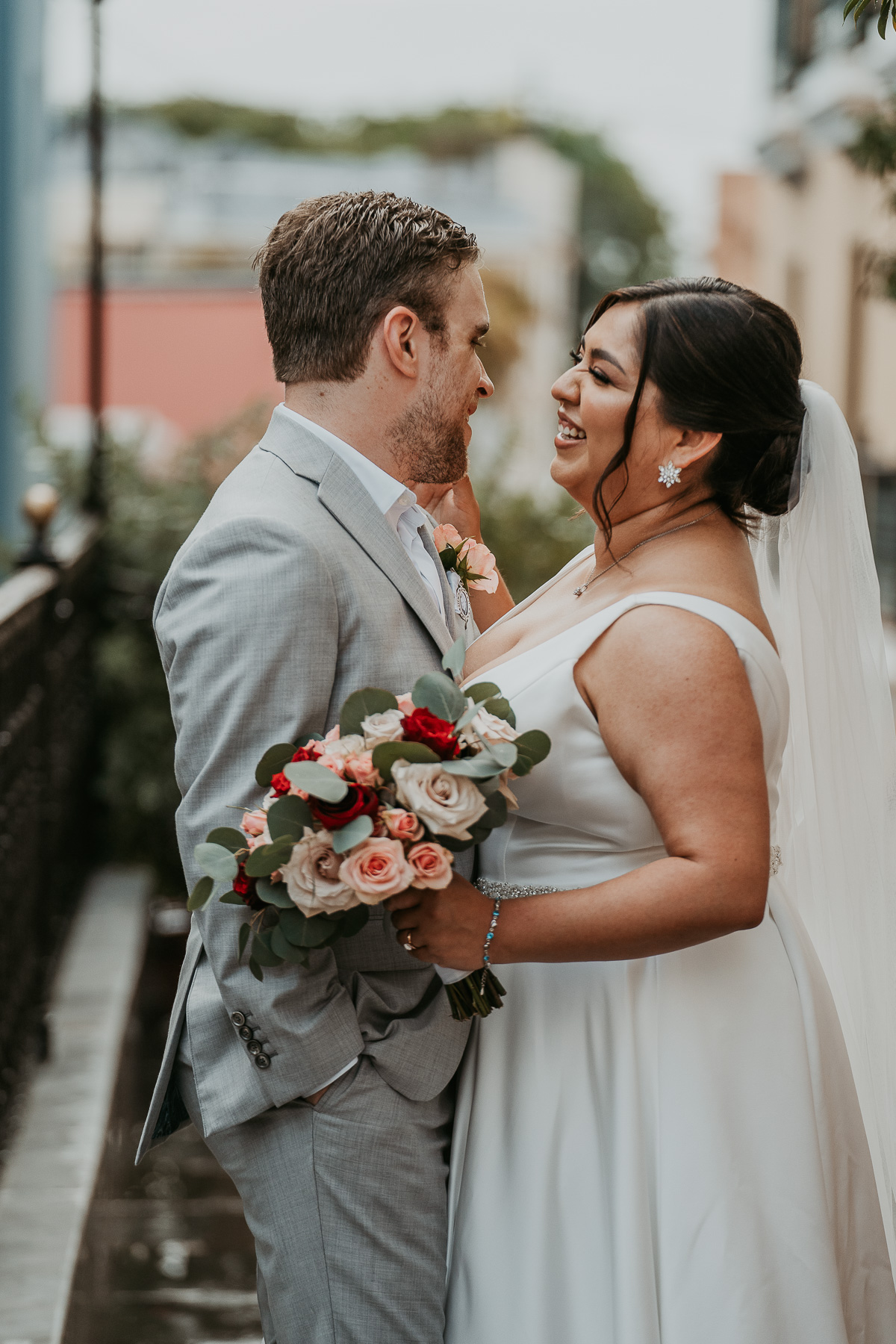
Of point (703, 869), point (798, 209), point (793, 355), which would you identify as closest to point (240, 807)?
point (703, 869)

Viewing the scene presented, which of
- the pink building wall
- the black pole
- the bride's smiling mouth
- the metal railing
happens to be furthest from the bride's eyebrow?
the pink building wall

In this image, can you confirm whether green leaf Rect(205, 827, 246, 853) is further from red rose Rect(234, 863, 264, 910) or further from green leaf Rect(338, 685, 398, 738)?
green leaf Rect(338, 685, 398, 738)

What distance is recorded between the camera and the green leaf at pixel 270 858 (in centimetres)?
175

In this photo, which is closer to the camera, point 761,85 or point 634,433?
point 634,433

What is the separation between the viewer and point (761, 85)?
15531 millimetres

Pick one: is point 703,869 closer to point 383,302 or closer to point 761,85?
point 383,302

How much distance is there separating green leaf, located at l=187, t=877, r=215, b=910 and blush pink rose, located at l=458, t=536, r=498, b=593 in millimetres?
974

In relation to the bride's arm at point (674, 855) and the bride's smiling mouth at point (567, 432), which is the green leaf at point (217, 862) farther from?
the bride's smiling mouth at point (567, 432)

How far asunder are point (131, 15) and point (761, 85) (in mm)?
7609

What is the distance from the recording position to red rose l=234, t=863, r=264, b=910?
6.00 feet

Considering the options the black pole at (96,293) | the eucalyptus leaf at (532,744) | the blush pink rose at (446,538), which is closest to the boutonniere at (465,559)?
the blush pink rose at (446,538)

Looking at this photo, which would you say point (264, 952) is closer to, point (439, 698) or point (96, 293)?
point (439, 698)

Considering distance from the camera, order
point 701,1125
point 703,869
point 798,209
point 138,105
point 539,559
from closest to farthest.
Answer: point 703,869 < point 701,1125 < point 539,559 < point 798,209 < point 138,105

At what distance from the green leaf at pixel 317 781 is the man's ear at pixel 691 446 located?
0.84 metres
